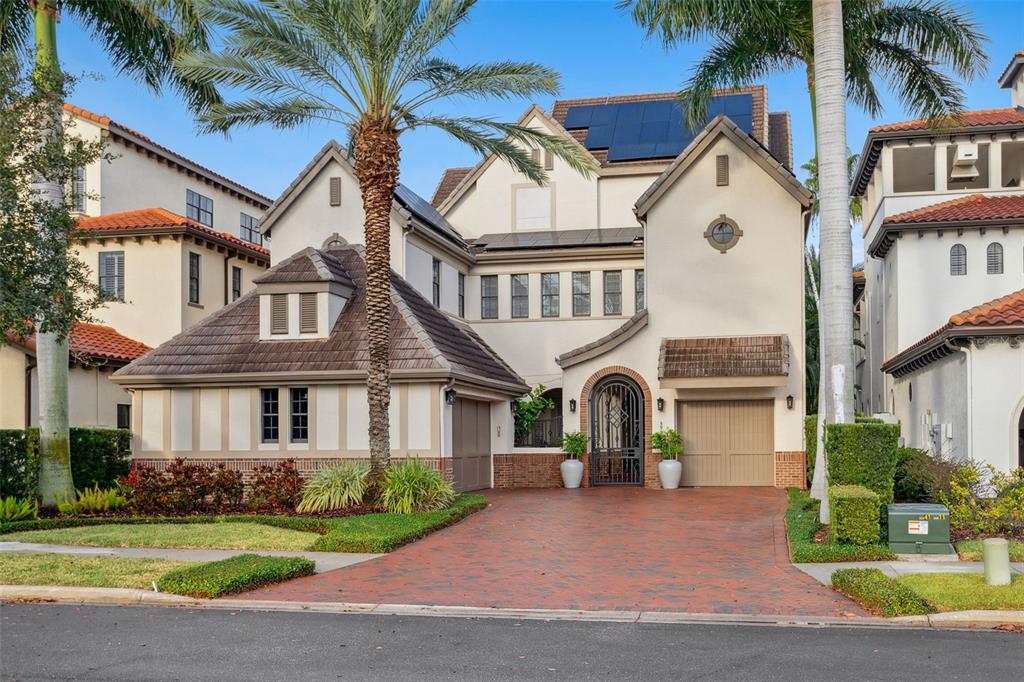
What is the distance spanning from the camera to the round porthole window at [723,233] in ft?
90.7

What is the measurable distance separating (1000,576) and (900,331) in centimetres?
1819

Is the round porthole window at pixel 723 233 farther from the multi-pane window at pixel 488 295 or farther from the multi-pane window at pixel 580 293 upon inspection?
the multi-pane window at pixel 488 295

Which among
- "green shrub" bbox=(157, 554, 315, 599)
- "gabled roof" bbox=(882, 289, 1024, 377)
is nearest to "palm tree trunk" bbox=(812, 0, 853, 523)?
"gabled roof" bbox=(882, 289, 1024, 377)

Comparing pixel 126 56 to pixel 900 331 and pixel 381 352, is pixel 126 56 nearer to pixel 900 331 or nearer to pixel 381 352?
pixel 381 352

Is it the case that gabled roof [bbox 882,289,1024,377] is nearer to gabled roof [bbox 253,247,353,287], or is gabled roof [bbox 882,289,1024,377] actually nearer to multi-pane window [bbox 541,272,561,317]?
multi-pane window [bbox 541,272,561,317]

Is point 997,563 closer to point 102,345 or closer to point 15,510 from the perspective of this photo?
point 15,510

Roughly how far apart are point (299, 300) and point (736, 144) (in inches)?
477

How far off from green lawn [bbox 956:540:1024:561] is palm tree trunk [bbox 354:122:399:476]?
409 inches

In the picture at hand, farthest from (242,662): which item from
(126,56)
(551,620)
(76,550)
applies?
(126,56)

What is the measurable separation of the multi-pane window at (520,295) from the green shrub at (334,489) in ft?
41.1

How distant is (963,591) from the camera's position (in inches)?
456

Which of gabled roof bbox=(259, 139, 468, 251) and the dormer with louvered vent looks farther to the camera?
gabled roof bbox=(259, 139, 468, 251)

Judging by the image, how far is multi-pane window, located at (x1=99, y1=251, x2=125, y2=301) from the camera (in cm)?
3150

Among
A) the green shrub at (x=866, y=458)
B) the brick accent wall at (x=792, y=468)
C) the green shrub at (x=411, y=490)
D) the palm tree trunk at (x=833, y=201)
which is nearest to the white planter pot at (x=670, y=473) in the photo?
the brick accent wall at (x=792, y=468)
